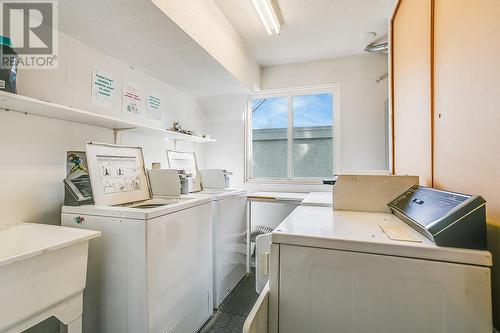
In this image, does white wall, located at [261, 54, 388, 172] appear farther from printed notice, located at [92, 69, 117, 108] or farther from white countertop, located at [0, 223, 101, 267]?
white countertop, located at [0, 223, 101, 267]

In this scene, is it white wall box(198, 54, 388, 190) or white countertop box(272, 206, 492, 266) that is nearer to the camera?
white countertop box(272, 206, 492, 266)

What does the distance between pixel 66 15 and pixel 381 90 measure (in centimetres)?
312

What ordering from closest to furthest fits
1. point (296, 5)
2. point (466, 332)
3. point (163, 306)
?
1. point (466, 332)
2. point (163, 306)
3. point (296, 5)

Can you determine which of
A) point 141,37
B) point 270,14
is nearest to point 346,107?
point 270,14

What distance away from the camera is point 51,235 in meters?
1.21

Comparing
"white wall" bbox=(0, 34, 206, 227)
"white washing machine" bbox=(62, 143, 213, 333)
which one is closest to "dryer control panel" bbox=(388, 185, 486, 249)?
"white washing machine" bbox=(62, 143, 213, 333)

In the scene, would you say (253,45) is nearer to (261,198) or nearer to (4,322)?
(261,198)

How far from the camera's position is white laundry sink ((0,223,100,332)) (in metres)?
0.93

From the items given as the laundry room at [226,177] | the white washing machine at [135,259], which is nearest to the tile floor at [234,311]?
the laundry room at [226,177]

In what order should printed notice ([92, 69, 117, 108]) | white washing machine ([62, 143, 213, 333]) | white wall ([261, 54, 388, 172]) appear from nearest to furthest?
white washing machine ([62, 143, 213, 333]) → printed notice ([92, 69, 117, 108]) → white wall ([261, 54, 388, 172])

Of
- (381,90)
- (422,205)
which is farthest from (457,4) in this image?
(381,90)

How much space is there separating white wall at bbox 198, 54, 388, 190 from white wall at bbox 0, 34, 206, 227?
163 centimetres

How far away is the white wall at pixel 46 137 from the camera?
139 centimetres

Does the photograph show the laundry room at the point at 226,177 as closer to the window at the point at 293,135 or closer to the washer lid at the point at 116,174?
the washer lid at the point at 116,174
